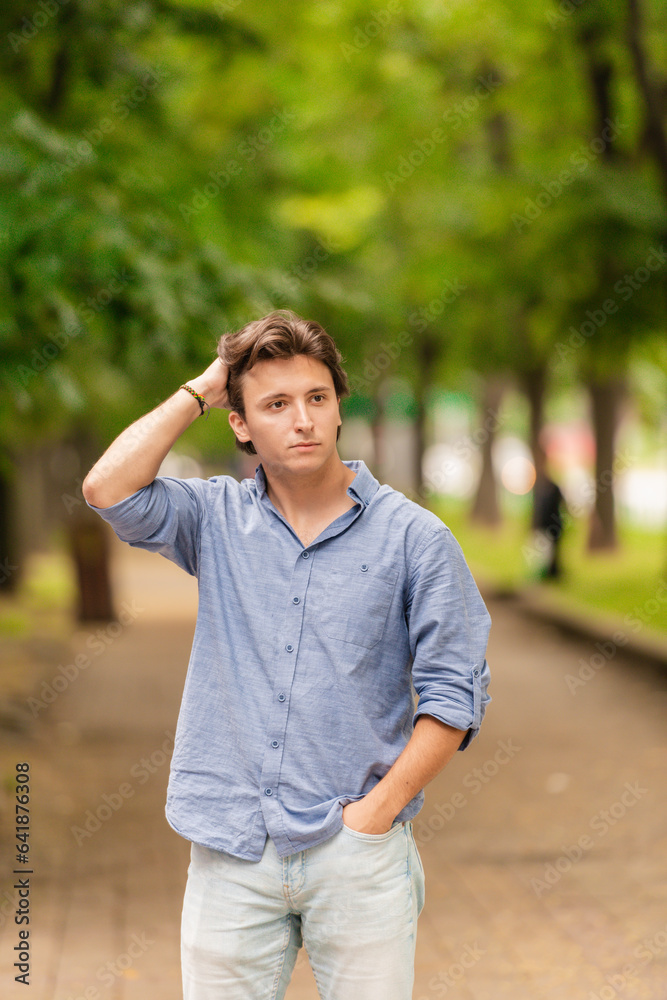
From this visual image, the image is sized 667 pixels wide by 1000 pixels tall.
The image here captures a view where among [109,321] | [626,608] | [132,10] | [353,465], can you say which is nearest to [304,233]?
[626,608]

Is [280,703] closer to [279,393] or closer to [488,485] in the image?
[279,393]

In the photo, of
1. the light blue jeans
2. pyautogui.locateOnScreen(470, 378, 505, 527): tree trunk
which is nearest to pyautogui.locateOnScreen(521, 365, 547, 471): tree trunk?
pyautogui.locateOnScreen(470, 378, 505, 527): tree trunk

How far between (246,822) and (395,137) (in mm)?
16760

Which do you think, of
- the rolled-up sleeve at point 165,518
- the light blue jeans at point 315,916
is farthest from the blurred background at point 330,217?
the light blue jeans at point 315,916

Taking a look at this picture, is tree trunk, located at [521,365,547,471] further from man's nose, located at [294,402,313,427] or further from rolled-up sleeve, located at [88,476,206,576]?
man's nose, located at [294,402,313,427]

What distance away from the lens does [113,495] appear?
2.39 meters

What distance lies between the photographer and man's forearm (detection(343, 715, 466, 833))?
2.31 meters

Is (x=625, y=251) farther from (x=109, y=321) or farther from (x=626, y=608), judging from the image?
(x=109, y=321)

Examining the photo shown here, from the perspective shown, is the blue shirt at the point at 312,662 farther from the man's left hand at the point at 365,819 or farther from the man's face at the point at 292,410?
the man's face at the point at 292,410

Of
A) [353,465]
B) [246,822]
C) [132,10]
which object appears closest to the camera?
[246,822]

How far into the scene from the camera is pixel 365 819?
2.33m

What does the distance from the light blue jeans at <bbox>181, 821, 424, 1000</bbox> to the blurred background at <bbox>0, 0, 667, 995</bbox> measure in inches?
137

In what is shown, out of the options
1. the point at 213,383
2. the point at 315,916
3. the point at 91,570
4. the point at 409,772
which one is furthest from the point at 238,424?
the point at 91,570

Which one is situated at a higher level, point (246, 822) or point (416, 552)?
point (416, 552)
